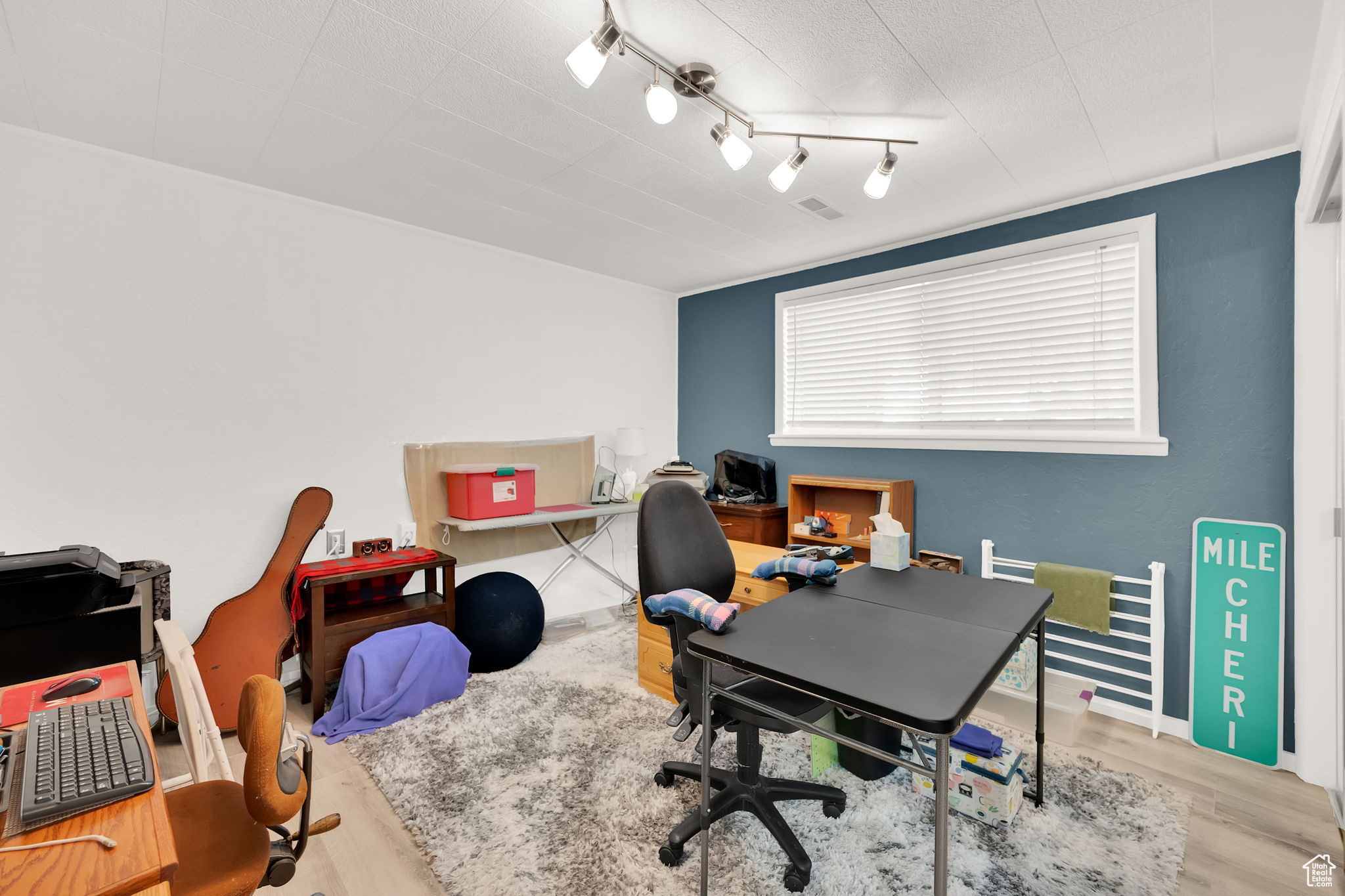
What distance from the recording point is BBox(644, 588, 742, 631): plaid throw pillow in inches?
60.5

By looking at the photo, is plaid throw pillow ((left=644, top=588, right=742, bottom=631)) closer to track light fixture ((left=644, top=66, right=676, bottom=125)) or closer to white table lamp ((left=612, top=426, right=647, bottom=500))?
track light fixture ((left=644, top=66, right=676, bottom=125))

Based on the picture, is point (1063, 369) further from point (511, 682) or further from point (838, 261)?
point (511, 682)

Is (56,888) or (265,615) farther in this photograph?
(265,615)

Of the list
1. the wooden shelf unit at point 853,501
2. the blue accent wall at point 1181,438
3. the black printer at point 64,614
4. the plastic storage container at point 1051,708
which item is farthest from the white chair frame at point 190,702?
the blue accent wall at point 1181,438

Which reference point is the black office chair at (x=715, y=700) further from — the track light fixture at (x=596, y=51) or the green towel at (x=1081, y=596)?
the green towel at (x=1081, y=596)

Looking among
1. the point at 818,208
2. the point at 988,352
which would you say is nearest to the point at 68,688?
the point at 818,208

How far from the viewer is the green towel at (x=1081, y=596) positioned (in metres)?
2.64

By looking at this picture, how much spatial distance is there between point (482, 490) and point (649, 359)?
6.10ft

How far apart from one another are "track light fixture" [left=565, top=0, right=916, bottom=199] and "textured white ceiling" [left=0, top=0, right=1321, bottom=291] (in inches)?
1.8

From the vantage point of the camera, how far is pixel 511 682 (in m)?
2.99

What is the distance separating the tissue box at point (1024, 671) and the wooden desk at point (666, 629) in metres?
0.83

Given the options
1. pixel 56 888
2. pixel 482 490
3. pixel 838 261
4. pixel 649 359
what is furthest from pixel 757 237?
pixel 56 888

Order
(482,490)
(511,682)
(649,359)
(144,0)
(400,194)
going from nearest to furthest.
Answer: (144,0) < (400,194) < (511,682) < (482,490) < (649,359)

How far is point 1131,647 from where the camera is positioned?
267cm
